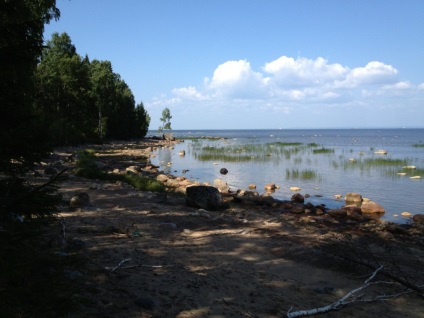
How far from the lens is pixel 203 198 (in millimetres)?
12266

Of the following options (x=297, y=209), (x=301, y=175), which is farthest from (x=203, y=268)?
(x=301, y=175)

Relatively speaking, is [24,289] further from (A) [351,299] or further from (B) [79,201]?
(B) [79,201]

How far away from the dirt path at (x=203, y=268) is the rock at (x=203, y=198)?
1.76m

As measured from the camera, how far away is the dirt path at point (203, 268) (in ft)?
15.3

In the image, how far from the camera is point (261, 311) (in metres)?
4.84

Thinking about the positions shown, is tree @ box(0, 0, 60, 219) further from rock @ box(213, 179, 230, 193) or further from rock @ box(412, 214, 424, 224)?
A: rock @ box(213, 179, 230, 193)

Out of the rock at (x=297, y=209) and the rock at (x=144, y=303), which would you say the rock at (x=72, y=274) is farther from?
the rock at (x=297, y=209)

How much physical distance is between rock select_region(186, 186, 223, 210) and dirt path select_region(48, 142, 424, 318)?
5.77 feet

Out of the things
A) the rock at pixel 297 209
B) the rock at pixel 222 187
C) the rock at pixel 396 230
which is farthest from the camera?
the rock at pixel 222 187

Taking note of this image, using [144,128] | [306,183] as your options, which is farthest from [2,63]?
[144,128]

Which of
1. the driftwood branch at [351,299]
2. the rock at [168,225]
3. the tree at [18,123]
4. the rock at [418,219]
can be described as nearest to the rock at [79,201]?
the rock at [168,225]

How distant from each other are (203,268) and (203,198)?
6158mm

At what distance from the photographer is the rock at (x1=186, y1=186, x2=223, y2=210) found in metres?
12.1

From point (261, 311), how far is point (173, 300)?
1.24 metres
